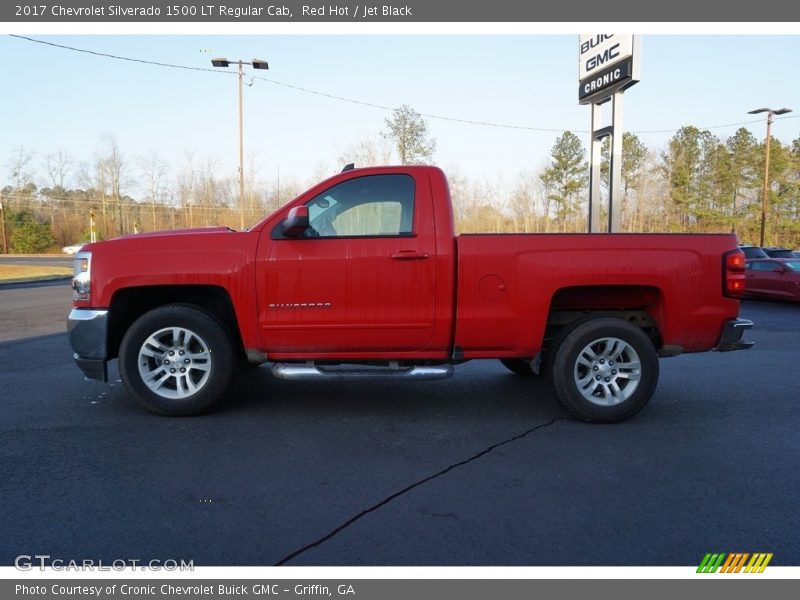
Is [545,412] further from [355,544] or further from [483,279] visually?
[355,544]

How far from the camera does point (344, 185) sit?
4.82 meters

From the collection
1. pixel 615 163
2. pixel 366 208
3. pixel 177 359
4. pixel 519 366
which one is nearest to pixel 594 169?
pixel 615 163

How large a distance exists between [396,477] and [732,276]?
127 inches

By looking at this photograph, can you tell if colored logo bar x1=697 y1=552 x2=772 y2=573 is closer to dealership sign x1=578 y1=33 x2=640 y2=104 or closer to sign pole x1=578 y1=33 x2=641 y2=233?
sign pole x1=578 y1=33 x2=641 y2=233

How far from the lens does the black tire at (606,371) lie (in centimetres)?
466

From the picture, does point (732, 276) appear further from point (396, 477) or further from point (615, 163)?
point (615, 163)

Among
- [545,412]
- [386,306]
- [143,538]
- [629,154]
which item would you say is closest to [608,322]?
[545,412]

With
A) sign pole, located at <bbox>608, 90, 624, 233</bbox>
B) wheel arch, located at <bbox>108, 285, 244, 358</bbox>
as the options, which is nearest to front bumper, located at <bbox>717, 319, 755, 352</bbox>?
wheel arch, located at <bbox>108, 285, 244, 358</bbox>

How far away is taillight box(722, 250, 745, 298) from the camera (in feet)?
15.3

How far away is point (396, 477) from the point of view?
356 centimetres

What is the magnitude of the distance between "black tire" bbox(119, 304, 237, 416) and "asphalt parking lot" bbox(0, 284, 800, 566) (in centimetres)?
18

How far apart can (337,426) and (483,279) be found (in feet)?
5.45

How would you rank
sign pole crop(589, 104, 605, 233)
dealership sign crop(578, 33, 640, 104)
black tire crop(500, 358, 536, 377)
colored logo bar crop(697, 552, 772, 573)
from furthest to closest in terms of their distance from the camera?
1. sign pole crop(589, 104, 605, 233)
2. dealership sign crop(578, 33, 640, 104)
3. black tire crop(500, 358, 536, 377)
4. colored logo bar crop(697, 552, 772, 573)

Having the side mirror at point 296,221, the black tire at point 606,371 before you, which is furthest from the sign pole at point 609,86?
the side mirror at point 296,221
